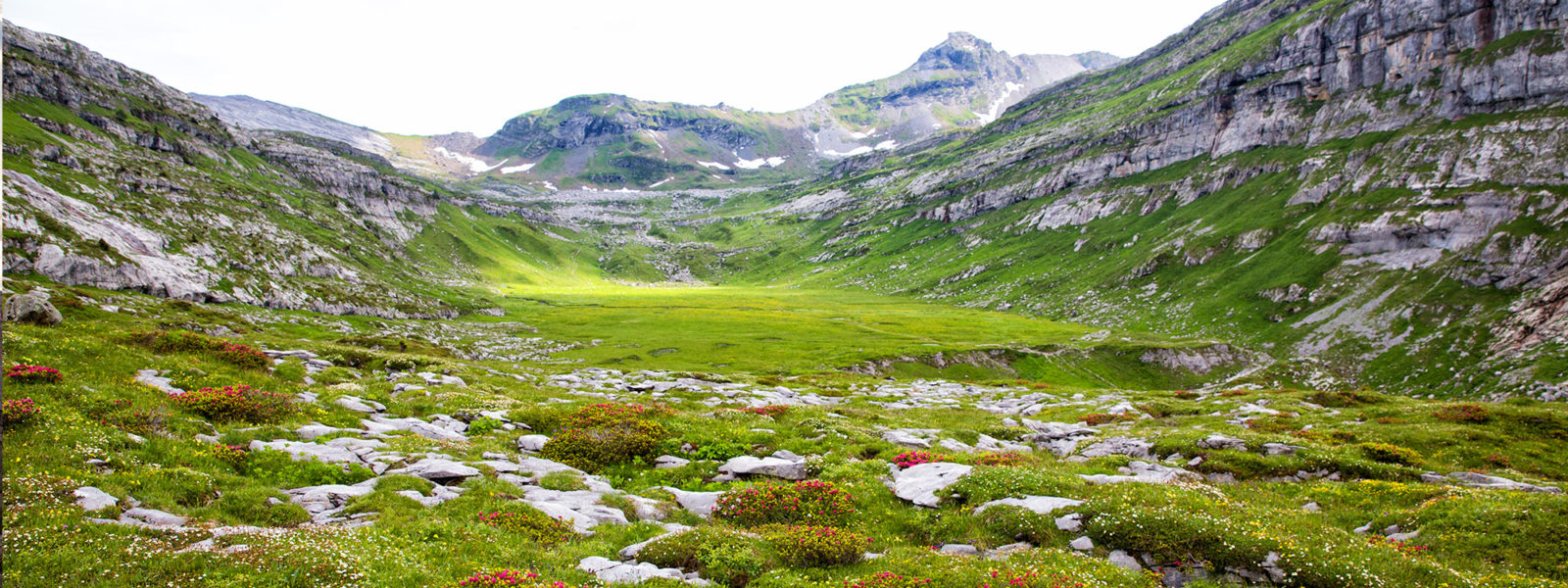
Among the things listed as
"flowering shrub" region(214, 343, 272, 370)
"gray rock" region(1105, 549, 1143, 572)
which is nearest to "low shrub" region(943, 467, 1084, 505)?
"gray rock" region(1105, 549, 1143, 572)

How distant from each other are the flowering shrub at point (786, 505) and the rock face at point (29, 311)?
35101 mm

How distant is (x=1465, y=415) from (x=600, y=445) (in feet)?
153

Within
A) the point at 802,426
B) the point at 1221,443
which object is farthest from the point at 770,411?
the point at 1221,443

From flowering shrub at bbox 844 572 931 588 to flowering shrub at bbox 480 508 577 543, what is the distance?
8.45 metres

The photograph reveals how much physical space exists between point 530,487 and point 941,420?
86.6 ft

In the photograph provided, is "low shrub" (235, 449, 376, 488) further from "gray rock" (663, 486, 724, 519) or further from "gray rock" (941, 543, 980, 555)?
"gray rock" (941, 543, 980, 555)

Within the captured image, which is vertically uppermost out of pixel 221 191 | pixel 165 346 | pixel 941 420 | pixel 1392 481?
pixel 221 191

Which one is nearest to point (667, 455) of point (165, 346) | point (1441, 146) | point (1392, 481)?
point (165, 346)

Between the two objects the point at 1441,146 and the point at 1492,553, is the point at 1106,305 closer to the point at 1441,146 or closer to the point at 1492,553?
the point at 1441,146

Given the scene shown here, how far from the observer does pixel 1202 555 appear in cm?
1697

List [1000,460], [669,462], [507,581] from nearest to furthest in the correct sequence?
1. [507,581]
2. [1000,460]
3. [669,462]

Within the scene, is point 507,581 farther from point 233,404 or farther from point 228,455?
point 233,404

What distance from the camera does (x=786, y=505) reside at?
21.0 meters

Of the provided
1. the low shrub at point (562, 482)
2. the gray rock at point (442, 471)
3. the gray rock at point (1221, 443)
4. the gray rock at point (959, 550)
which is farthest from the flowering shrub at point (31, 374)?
the gray rock at point (1221, 443)
